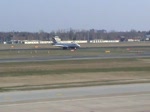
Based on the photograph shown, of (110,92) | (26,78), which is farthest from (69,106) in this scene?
(26,78)

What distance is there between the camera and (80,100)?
21.2 meters

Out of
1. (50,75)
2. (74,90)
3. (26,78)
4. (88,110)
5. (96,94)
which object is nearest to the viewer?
(88,110)

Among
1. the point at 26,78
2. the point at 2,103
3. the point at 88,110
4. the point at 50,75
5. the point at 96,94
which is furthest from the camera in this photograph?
the point at 50,75

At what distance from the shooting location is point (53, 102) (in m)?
20.7

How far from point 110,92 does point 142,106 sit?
5.55 meters

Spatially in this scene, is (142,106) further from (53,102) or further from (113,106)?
(53,102)

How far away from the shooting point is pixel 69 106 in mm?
19312

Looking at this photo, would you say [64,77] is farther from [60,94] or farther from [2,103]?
[2,103]

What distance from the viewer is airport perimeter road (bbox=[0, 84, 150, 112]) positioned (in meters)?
18.5

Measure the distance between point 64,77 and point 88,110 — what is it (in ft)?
62.5

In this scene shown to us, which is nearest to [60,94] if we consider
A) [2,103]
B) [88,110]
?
[2,103]

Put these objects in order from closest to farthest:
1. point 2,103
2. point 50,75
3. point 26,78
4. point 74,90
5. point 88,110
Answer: point 88,110
point 2,103
point 74,90
point 26,78
point 50,75

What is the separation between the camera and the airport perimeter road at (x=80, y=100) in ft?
60.8

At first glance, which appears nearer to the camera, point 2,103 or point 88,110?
point 88,110
